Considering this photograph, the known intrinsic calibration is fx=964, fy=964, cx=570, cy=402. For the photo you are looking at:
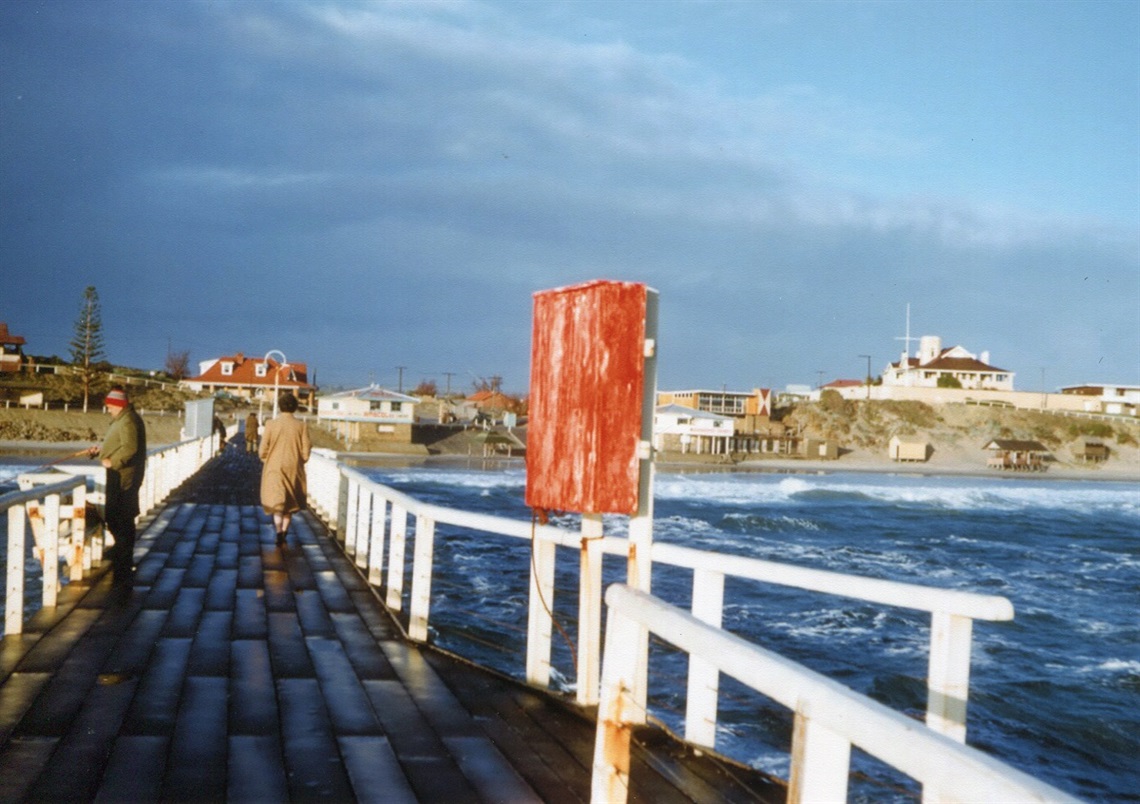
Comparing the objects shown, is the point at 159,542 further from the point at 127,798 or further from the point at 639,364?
the point at 639,364

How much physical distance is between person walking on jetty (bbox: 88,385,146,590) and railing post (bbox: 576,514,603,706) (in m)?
4.60

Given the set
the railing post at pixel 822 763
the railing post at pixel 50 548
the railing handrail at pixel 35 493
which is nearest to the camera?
the railing post at pixel 822 763

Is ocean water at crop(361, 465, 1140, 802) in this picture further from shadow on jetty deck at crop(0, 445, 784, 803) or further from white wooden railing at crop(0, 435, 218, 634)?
white wooden railing at crop(0, 435, 218, 634)

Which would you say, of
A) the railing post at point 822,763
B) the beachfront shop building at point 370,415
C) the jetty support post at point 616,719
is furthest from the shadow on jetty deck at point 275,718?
the beachfront shop building at point 370,415

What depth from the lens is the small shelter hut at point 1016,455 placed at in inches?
3524

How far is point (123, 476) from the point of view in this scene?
7703 millimetres

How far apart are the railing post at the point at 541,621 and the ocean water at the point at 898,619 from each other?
26 centimetres

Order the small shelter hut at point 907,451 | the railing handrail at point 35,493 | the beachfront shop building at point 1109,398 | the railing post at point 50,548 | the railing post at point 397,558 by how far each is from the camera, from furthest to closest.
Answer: the beachfront shop building at point 1109,398 → the small shelter hut at point 907,451 → the railing post at point 397,558 → the railing post at point 50,548 → the railing handrail at point 35,493

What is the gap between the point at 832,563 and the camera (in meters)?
26.7

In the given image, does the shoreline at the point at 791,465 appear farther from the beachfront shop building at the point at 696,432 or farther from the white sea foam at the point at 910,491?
the white sea foam at the point at 910,491

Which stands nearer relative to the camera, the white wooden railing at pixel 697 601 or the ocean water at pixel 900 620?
the white wooden railing at pixel 697 601

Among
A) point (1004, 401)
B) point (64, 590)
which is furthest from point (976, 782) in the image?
point (1004, 401)

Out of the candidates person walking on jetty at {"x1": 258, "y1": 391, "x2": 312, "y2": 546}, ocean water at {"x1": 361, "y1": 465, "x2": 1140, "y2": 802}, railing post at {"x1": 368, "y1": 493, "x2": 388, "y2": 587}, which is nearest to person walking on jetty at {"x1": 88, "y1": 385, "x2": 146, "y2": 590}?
railing post at {"x1": 368, "y1": 493, "x2": 388, "y2": 587}

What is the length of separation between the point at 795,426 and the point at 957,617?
10099 cm
